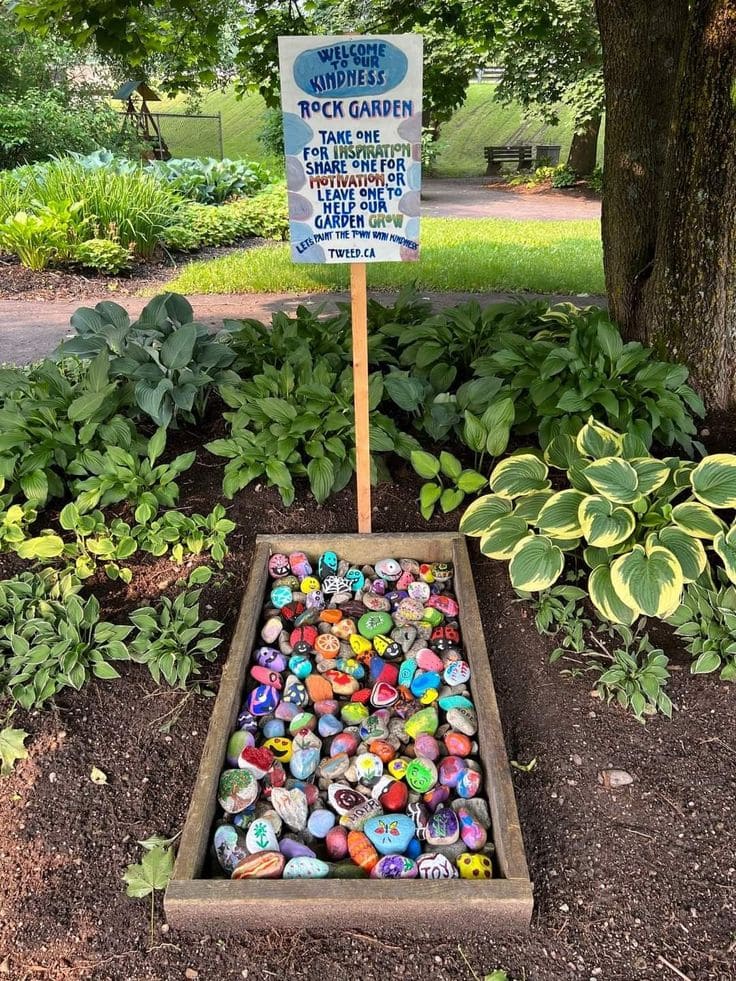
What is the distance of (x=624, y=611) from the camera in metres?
2.28

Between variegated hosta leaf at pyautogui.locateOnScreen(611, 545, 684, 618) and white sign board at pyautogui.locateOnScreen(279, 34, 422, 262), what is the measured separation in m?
1.26

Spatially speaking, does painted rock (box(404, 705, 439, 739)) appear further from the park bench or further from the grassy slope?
the park bench

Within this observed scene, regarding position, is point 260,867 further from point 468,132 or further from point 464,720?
point 468,132

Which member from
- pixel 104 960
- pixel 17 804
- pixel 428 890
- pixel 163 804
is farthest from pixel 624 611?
pixel 17 804

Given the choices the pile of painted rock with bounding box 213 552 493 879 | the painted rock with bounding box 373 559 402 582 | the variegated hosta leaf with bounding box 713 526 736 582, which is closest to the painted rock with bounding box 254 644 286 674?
the pile of painted rock with bounding box 213 552 493 879

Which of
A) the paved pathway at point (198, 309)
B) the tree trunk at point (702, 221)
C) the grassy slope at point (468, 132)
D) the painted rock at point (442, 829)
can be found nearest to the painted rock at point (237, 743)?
the painted rock at point (442, 829)

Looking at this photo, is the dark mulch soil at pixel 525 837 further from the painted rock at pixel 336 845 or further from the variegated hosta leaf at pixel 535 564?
the variegated hosta leaf at pixel 535 564

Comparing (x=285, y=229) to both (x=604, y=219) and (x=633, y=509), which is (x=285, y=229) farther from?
(x=633, y=509)

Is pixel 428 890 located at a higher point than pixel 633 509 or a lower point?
lower

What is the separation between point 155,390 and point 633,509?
206 cm

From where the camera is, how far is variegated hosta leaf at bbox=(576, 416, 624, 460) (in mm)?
2582

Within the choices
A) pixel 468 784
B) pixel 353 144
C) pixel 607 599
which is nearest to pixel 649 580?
pixel 607 599

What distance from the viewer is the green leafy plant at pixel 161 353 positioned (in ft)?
10.8

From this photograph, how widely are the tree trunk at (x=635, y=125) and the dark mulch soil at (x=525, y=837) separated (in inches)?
80.6
